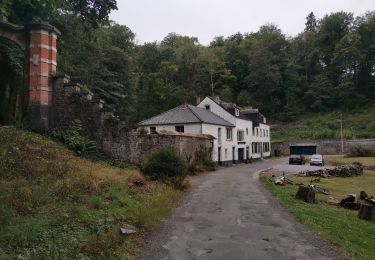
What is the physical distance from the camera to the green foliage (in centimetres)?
1925

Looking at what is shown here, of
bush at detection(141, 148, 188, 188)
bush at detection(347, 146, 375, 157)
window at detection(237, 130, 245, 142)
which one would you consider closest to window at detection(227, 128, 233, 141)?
window at detection(237, 130, 245, 142)

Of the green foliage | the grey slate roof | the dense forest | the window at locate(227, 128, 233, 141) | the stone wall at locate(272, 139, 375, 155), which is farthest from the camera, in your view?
the dense forest

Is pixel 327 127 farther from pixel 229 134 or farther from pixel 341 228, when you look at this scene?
pixel 341 228

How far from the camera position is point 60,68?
33.9 metres

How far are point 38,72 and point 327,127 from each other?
65.5 metres

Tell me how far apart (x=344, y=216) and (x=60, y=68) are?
93.3 feet

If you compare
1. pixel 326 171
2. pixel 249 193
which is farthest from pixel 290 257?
pixel 326 171

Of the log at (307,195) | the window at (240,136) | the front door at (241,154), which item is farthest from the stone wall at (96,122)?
the front door at (241,154)

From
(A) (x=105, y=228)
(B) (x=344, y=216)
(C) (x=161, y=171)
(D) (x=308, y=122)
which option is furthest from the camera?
(D) (x=308, y=122)

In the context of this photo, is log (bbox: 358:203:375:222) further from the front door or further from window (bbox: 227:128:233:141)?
the front door

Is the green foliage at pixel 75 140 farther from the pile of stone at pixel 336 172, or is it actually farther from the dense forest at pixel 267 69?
the dense forest at pixel 267 69

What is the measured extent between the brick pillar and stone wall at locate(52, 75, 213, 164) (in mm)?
787

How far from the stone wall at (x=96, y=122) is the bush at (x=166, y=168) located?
413cm

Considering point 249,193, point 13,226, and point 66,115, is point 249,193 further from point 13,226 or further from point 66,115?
point 13,226
